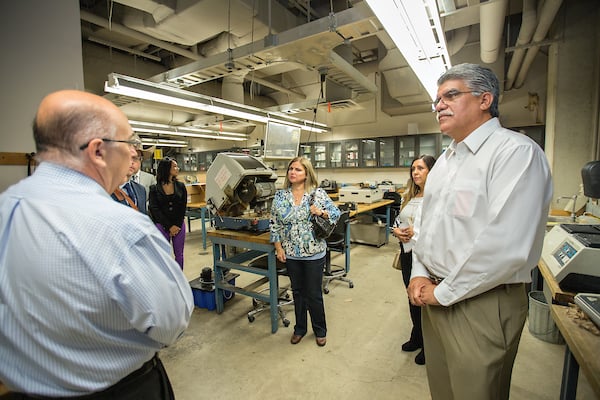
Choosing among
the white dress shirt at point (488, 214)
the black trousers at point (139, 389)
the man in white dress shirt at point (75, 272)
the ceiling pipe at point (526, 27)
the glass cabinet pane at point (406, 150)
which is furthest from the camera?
the glass cabinet pane at point (406, 150)

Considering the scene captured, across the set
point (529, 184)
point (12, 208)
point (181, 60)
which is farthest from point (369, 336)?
point (181, 60)

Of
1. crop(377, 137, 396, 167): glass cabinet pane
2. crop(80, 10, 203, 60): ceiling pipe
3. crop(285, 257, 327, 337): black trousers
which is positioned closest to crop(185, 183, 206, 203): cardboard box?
crop(80, 10, 203, 60): ceiling pipe

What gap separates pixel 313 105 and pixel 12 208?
4.70 m

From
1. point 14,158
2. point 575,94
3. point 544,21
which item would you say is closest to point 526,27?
point 544,21

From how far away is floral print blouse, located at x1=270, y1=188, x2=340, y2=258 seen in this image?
219 cm

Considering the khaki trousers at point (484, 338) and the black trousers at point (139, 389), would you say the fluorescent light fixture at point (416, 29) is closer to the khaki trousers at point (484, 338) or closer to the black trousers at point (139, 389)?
the khaki trousers at point (484, 338)

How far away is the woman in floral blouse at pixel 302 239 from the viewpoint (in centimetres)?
221

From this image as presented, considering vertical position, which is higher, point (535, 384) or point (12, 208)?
point (12, 208)

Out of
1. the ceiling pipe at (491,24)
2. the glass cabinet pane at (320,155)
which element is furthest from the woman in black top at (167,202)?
the glass cabinet pane at (320,155)

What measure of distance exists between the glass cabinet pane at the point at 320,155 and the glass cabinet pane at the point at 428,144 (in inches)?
95.6

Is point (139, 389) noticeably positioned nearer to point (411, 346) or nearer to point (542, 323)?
point (411, 346)

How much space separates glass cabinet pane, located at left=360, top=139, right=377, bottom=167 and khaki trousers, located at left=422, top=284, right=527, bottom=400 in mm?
6339

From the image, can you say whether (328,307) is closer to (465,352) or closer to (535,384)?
(535,384)

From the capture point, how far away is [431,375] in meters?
1.27
